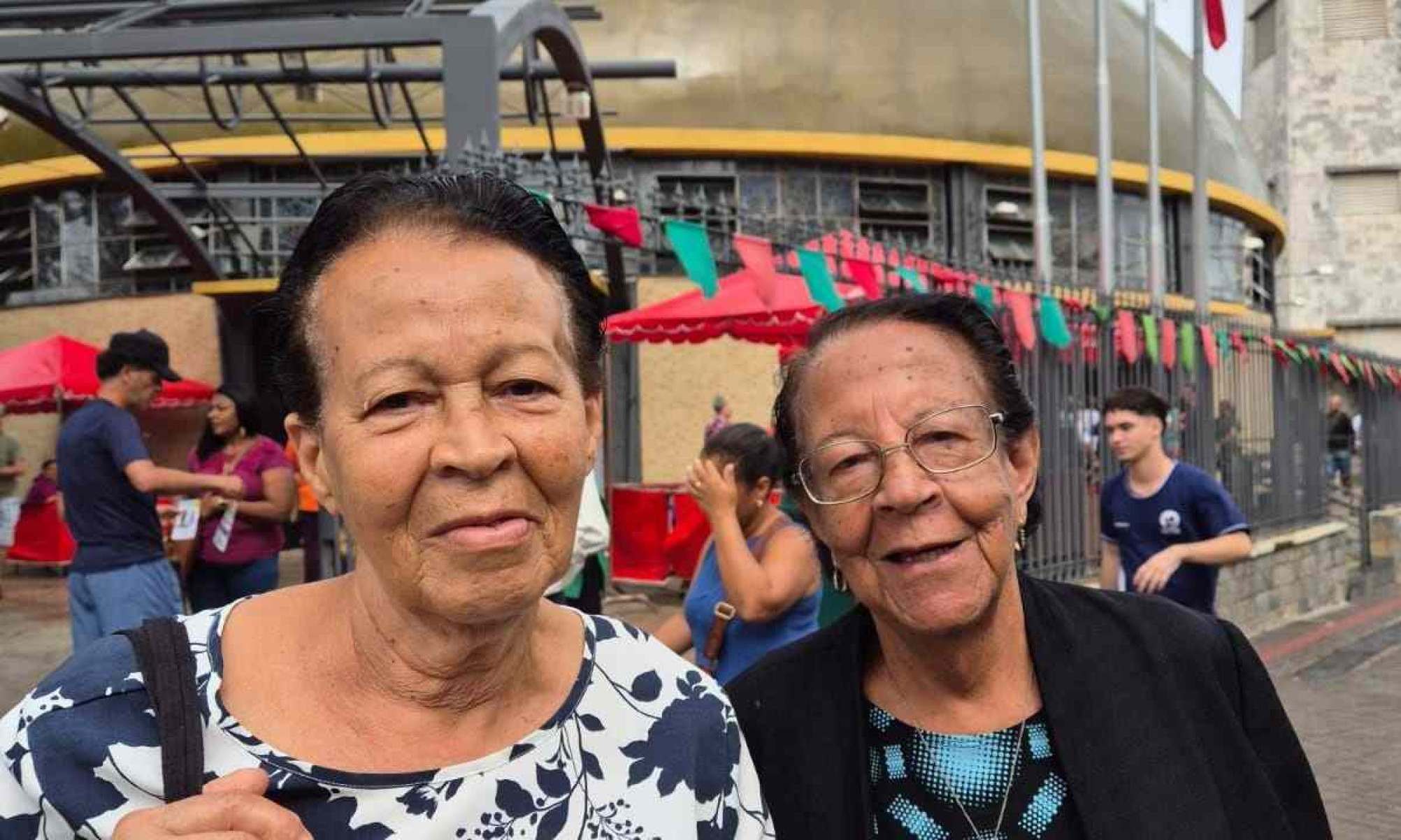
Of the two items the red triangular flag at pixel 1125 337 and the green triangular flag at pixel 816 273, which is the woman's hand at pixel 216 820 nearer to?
the green triangular flag at pixel 816 273

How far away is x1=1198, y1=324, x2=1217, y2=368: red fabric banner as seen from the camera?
1125cm

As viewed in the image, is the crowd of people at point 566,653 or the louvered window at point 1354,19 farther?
the louvered window at point 1354,19

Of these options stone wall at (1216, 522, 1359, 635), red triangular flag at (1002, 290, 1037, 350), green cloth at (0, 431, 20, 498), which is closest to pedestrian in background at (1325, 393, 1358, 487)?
stone wall at (1216, 522, 1359, 635)

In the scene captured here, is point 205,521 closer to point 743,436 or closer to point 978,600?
point 743,436

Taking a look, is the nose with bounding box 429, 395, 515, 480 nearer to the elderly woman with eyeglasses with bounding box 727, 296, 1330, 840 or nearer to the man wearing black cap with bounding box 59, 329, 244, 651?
the elderly woman with eyeglasses with bounding box 727, 296, 1330, 840

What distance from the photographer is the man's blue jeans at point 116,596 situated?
568 cm

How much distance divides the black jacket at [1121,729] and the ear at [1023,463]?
155mm

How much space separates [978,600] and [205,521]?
18.5 ft

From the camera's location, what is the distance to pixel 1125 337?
10.0m

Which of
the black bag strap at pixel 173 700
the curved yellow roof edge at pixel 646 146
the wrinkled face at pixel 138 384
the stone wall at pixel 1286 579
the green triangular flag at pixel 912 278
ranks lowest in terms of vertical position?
the stone wall at pixel 1286 579

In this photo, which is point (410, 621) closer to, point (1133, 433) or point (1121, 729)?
point (1121, 729)

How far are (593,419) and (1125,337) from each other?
902 centimetres

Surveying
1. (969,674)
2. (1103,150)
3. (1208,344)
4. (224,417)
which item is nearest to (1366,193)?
(1103,150)

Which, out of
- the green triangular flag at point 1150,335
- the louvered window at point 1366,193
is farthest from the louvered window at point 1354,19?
the green triangular flag at point 1150,335
